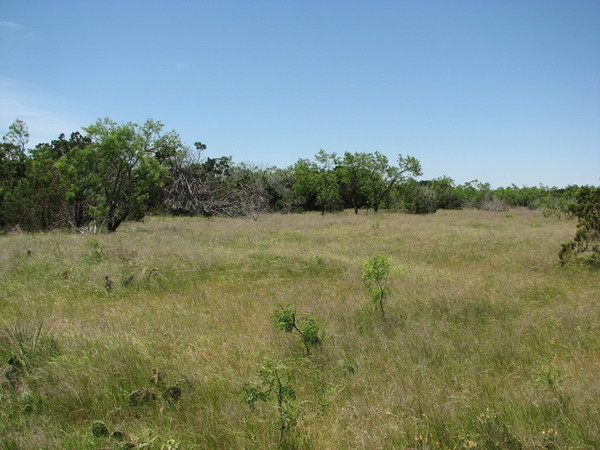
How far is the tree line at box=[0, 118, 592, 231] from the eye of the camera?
1911 cm

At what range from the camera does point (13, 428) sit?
10.2ft

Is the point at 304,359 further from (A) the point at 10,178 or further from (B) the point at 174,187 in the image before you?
(B) the point at 174,187

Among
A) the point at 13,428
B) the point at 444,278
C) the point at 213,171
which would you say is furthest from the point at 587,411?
the point at 213,171

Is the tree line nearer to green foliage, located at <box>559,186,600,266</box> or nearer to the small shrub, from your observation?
the small shrub

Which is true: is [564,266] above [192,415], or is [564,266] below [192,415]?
above

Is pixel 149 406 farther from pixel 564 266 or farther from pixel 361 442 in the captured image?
pixel 564 266

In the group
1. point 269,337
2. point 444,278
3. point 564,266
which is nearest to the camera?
point 269,337

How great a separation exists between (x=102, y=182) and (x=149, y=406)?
1850 cm

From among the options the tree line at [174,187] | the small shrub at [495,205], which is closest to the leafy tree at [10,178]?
the tree line at [174,187]

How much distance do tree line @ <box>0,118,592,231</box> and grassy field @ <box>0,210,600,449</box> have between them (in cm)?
1062

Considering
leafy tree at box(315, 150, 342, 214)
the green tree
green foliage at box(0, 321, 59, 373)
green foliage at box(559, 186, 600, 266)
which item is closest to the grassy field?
green foliage at box(0, 321, 59, 373)

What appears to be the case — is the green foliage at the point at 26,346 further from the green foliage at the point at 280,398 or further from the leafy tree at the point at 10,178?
the leafy tree at the point at 10,178

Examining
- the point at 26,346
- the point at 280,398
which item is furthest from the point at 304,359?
the point at 26,346

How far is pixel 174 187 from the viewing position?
34.0 metres
